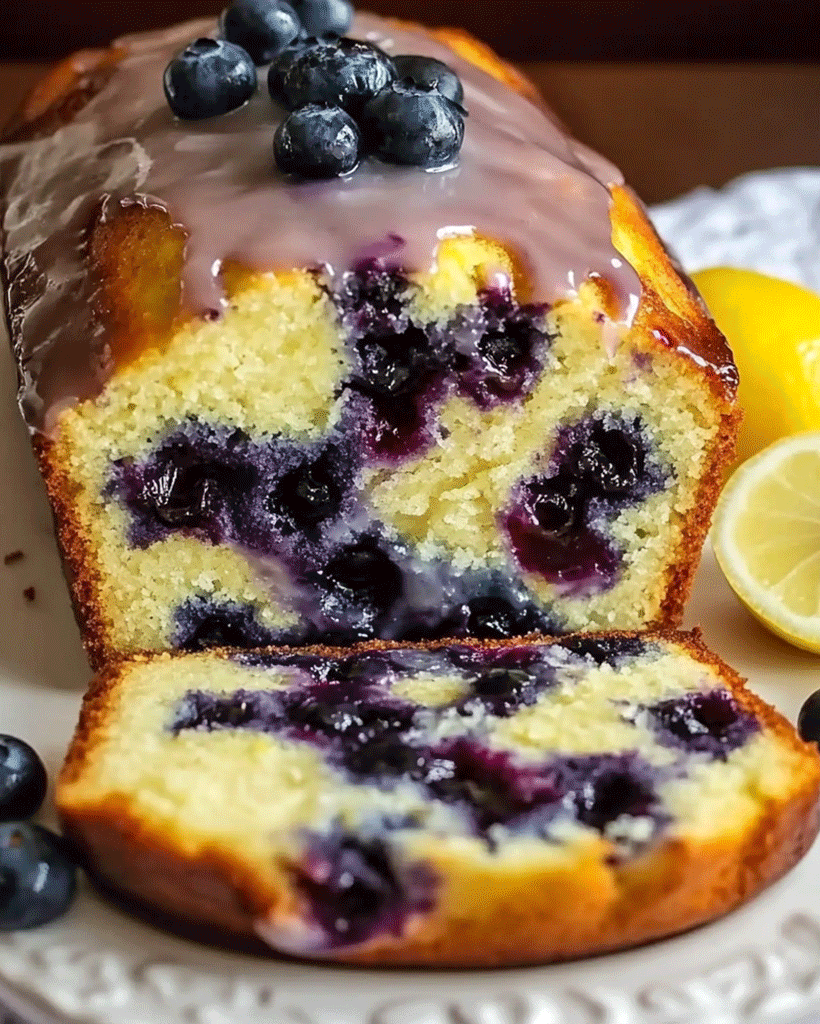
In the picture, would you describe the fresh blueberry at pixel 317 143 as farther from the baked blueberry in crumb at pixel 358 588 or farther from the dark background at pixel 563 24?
the dark background at pixel 563 24

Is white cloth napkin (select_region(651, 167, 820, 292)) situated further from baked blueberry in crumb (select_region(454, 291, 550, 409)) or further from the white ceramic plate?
the white ceramic plate

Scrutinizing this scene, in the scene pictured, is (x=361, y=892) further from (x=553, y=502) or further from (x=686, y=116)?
(x=686, y=116)

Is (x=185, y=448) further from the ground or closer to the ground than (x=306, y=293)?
closer to the ground

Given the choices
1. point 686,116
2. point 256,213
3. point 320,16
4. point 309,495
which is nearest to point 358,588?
point 309,495

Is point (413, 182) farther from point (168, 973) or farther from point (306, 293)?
point (168, 973)

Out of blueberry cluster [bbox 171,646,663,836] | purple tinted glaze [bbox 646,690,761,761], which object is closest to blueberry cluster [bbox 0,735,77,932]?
blueberry cluster [bbox 171,646,663,836]

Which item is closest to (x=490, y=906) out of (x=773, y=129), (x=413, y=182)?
(x=413, y=182)
